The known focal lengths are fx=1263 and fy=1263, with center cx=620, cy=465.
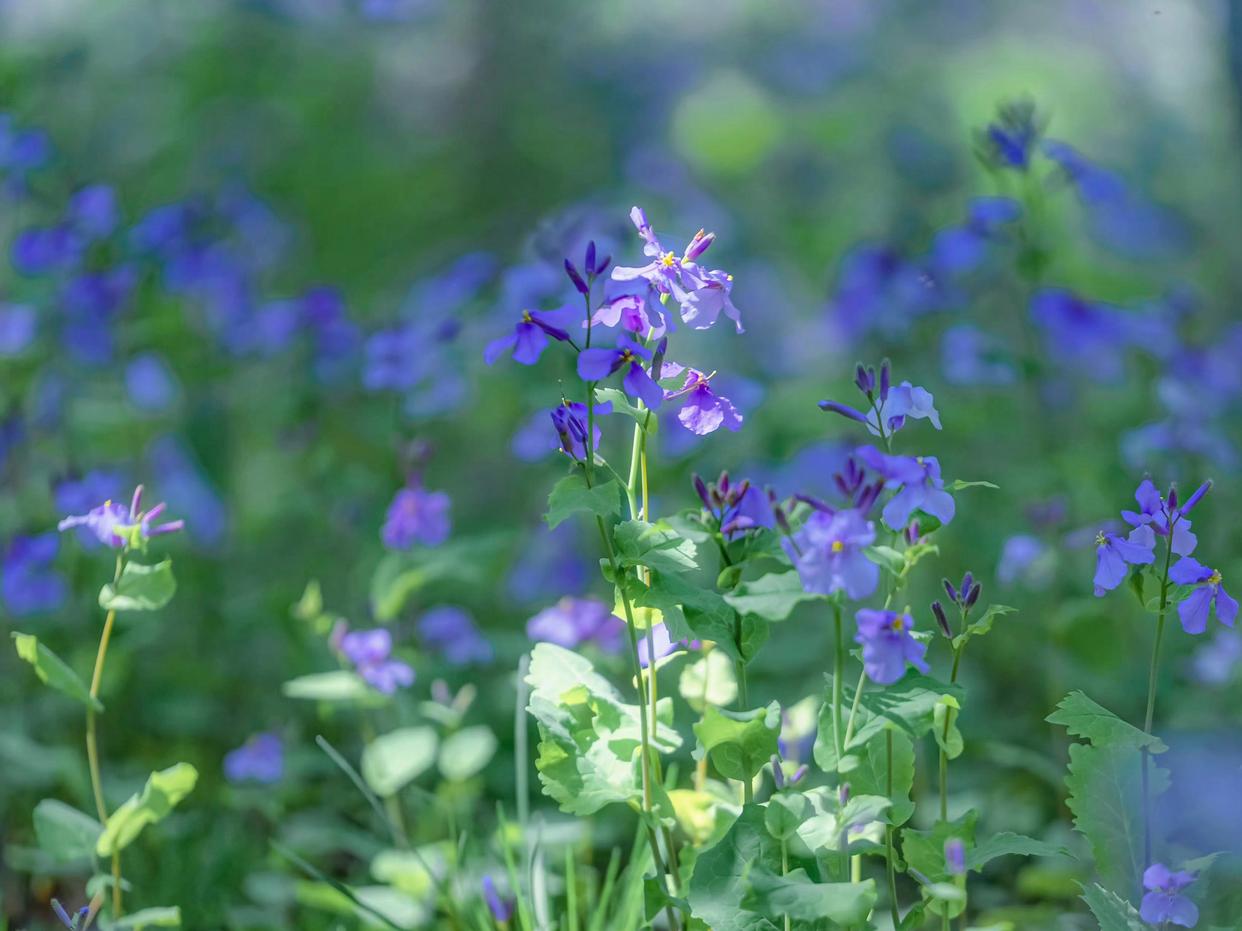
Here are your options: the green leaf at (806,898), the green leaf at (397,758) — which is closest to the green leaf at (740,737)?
the green leaf at (806,898)

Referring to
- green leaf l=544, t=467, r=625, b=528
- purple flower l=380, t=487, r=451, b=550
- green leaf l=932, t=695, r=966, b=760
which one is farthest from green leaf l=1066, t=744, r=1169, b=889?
purple flower l=380, t=487, r=451, b=550

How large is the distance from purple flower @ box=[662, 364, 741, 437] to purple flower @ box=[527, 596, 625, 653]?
71 cm

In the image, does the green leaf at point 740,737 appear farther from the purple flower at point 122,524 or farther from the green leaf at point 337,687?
the green leaf at point 337,687

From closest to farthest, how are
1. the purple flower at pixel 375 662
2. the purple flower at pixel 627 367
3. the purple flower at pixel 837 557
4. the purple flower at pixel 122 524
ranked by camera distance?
the purple flower at pixel 837 557 → the purple flower at pixel 627 367 → the purple flower at pixel 122 524 → the purple flower at pixel 375 662

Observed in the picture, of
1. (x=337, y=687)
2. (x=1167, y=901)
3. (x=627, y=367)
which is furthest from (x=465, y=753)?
Answer: (x=1167, y=901)

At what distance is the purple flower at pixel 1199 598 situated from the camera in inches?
45.9

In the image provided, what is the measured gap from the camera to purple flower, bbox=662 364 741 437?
1.17 meters

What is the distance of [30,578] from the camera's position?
217 cm

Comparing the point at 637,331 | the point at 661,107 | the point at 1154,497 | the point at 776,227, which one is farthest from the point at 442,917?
the point at 661,107

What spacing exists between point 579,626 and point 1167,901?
36.9 inches

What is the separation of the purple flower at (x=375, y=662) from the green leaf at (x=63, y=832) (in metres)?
0.42

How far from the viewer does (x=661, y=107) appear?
603cm

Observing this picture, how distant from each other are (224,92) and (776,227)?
2.25 meters

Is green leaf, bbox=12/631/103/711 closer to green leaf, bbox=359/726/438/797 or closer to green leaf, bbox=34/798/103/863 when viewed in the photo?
green leaf, bbox=34/798/103/863
